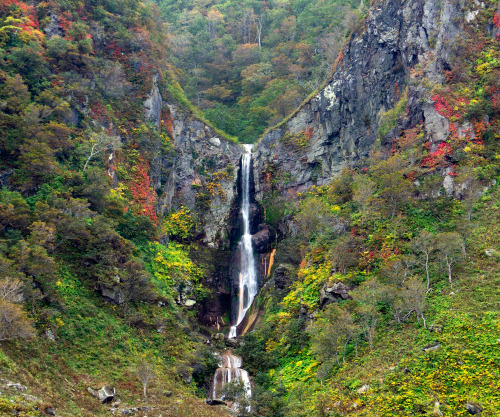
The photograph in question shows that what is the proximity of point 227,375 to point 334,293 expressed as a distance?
9.27 m

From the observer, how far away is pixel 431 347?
18266mm

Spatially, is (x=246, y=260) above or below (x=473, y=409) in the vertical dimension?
above

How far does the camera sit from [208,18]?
70500 millimetres

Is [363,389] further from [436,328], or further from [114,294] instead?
[114,294]

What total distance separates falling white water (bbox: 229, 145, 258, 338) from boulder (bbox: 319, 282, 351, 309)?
44.4ft

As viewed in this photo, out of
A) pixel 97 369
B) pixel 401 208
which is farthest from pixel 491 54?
pixel 97 369

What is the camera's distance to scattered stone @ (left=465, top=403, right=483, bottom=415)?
14.9m

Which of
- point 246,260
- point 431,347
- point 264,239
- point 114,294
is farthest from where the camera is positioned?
point 264,239

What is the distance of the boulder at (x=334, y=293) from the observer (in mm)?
24953

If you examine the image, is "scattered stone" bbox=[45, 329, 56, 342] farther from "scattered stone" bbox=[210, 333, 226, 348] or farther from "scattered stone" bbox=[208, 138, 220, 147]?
"scattered stone" bbox=[208, 138, 220, 147]

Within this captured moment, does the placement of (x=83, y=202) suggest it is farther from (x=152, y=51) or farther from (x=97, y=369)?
(x=152, y=51)

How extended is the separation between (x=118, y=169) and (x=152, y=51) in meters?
16.6

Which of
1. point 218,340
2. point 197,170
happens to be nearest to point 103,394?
point 218,340

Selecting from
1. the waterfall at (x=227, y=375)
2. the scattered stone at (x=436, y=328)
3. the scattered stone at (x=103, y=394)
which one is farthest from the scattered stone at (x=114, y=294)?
the scattered stone at (x=436, y=328)
